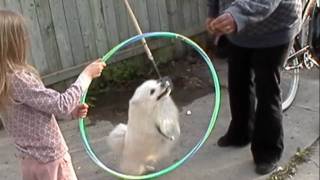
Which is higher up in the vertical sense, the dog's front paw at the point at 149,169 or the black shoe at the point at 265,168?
the dog's front paw at the point at 149,169

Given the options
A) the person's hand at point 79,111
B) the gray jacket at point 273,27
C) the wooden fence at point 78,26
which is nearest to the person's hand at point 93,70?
the person's hand at point 79,111

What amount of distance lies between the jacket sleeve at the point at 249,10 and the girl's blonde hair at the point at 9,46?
1018mm

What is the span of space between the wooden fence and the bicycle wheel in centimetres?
127

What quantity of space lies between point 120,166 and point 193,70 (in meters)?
1.93

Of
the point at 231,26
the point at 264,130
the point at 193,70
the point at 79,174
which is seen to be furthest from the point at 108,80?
the point at 231,26

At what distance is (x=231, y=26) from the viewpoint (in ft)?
9.72

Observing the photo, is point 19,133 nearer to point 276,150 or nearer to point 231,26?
point 231,26

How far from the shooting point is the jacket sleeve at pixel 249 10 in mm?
2977

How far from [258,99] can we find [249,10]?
78 cm

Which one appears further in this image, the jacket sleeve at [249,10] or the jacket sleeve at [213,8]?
the jacket sleeve at [213,8]

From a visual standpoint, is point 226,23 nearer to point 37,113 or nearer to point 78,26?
point 37,113

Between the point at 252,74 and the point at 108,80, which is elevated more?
the point at 252,74

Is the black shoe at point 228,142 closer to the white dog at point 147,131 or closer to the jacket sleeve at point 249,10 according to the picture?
the white dog at point 147,131

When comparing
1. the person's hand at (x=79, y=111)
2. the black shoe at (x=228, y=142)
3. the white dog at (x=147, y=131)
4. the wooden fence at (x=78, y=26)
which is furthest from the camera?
the wooden fence at (x=78, y=26)
